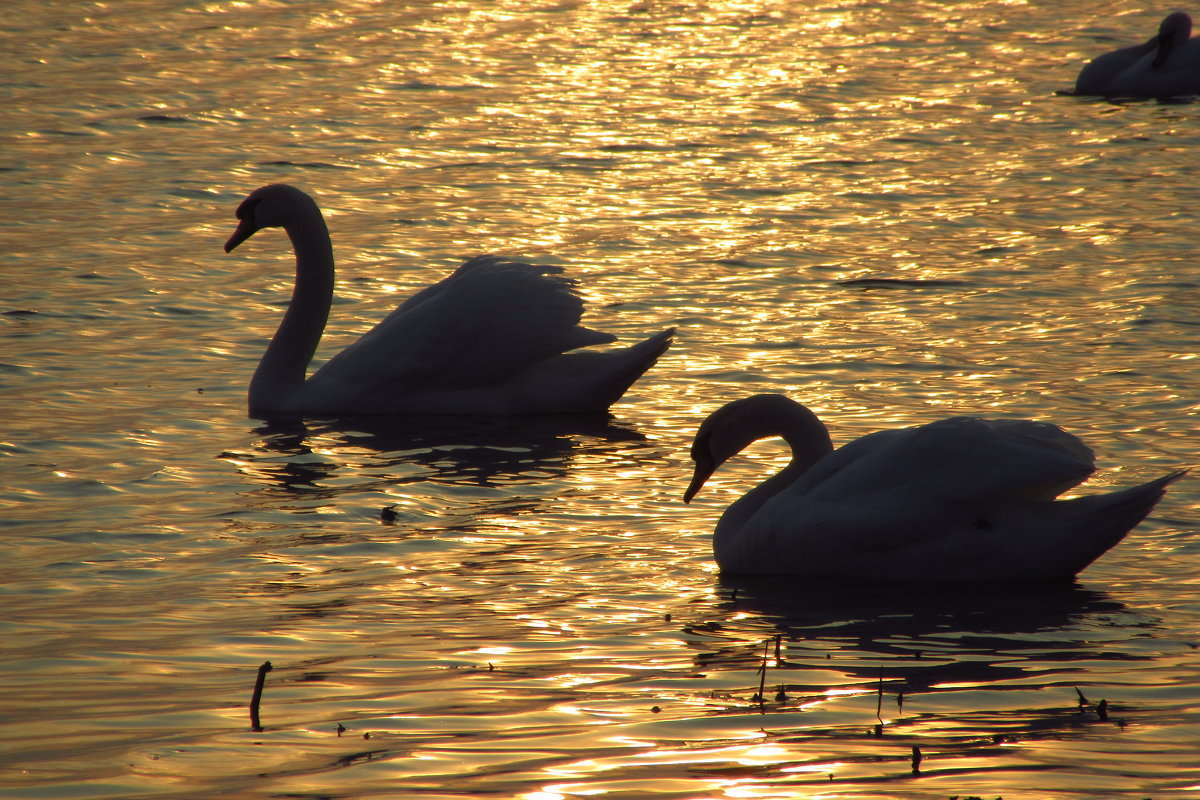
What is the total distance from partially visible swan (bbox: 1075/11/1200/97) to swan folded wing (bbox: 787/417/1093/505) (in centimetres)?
1377

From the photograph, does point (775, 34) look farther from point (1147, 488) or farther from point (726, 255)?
point (1147, 488)

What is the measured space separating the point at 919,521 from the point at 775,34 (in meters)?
17.7

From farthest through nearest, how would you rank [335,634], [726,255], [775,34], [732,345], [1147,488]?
[775,34] < [726,255] < [732,345] < [1147,488] < [335,634]

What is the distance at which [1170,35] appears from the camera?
65.7ft

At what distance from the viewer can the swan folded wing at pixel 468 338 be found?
1035 centimetres

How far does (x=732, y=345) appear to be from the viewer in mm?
11430

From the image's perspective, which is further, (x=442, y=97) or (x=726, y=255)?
(x=442, y=97)

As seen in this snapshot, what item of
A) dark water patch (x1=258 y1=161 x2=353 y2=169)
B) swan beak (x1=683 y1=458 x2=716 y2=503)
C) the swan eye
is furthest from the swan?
dark water patch (x1=258 y1=161 x2=353 y2=169)

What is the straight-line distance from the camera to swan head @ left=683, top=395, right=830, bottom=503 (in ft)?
25.7

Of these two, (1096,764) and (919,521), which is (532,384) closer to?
(919,521)

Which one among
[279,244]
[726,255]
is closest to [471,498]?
[726,255]

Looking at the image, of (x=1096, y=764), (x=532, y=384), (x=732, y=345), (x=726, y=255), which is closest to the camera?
(x=1096, y=764)

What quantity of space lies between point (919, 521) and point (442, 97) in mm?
14041

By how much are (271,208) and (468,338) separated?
71.7 inches
